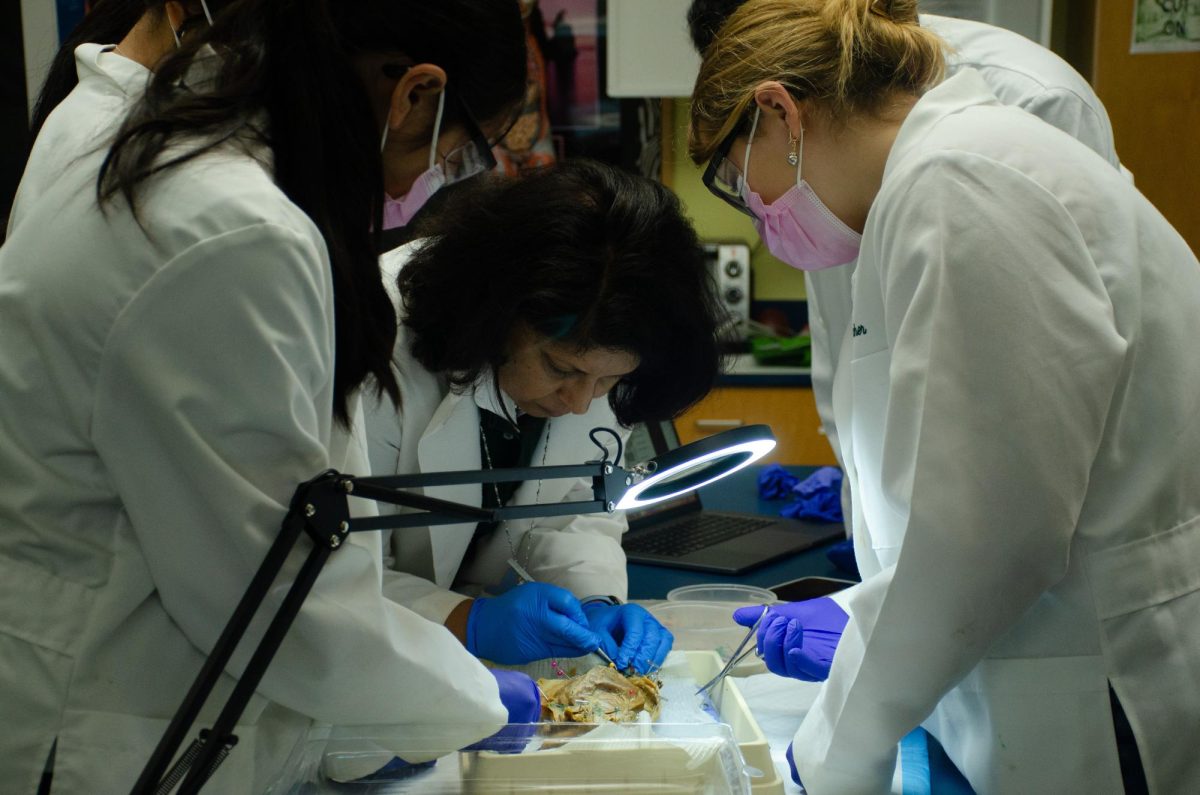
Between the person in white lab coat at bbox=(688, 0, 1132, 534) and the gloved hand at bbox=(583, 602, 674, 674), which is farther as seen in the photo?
the person in white lab coat at bbox=(688, 0, 1132, 534)

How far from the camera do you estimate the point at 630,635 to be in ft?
5.68

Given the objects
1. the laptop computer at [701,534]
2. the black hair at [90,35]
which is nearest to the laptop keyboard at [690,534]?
the laptop computer at [701,534]

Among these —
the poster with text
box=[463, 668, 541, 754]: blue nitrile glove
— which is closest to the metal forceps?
box=[463, 668, 541, 754]: blue nitrile glove

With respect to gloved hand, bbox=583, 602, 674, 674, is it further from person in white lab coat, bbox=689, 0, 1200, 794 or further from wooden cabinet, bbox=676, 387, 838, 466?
wooden cabinet, bbox=676, 387, 838, 466

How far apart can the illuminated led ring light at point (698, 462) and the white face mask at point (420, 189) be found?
467 mm

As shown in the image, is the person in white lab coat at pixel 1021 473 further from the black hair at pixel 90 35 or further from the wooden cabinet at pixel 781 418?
the wooden cabinet at pixel 781 418

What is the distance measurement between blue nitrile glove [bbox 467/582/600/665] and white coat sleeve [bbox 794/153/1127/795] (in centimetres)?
60

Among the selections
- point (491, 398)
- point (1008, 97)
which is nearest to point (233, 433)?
point (491, 398)

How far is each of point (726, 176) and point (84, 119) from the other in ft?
2.98

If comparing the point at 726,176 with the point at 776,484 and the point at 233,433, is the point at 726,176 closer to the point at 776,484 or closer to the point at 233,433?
the point at 233,433

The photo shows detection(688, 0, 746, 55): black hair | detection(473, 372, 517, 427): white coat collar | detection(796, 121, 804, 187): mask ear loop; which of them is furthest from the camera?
detection(688, 0, 746, 55): black hair

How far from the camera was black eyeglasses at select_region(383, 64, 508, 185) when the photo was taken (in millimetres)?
1290

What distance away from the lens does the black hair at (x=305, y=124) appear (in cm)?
98

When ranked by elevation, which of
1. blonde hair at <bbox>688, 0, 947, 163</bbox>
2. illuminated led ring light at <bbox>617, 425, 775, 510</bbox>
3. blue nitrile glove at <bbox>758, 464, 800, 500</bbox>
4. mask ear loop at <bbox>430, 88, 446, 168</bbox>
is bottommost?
blue nitrile glove at <bbox>758, 464, 800, 500</bbox>
